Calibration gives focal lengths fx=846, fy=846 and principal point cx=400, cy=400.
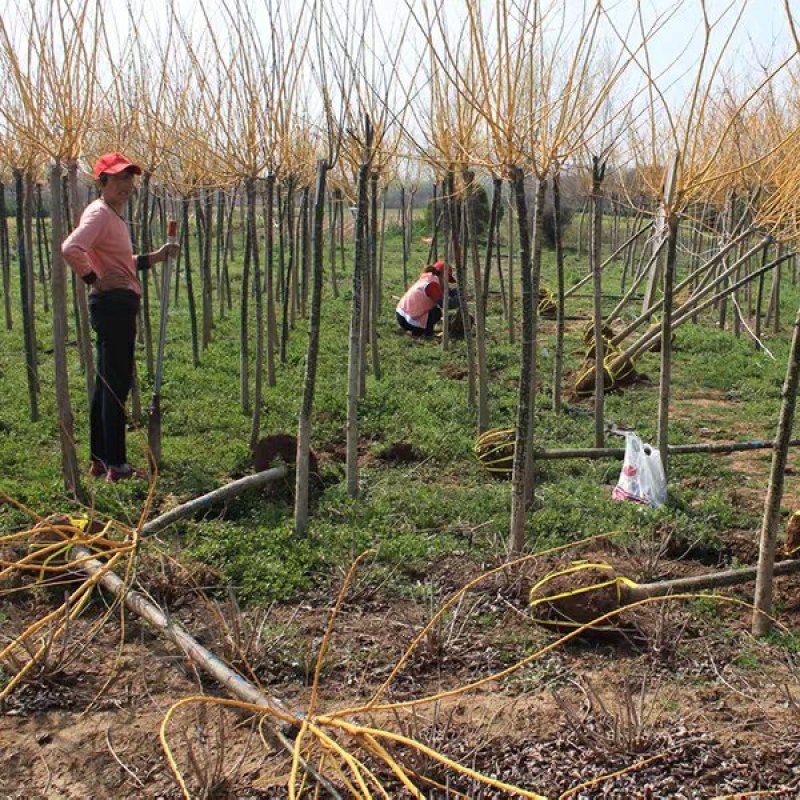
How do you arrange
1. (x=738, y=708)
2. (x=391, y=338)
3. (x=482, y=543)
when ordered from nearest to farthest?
(x=738, y=708) < (x=482, y=543) < (x=391, y=338)

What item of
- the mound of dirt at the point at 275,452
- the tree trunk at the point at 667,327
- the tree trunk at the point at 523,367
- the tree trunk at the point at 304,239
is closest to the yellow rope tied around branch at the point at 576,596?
the tree trunk at the point at 523,367

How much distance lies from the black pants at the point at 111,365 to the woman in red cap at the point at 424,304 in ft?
17.9

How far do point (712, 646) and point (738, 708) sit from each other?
1.57ft

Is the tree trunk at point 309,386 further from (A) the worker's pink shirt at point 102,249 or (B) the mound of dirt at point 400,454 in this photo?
(B) the mound of dirt at point 400,454

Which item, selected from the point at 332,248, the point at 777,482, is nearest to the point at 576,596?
the point at 777,482

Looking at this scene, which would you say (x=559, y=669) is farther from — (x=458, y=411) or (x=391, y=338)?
(x=391, y=338)

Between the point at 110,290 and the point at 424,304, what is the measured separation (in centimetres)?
570

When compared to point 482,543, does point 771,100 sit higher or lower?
higher

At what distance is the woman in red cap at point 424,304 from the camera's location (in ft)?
33.6

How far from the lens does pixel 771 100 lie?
743cm

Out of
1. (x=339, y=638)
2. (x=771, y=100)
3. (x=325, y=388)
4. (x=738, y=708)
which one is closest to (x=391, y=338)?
(x=325, y=388)

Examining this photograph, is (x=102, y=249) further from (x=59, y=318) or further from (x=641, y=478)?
(x=641, y=478)

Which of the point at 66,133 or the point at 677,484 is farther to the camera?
the point at 677,484

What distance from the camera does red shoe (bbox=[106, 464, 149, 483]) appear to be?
5188 mm
